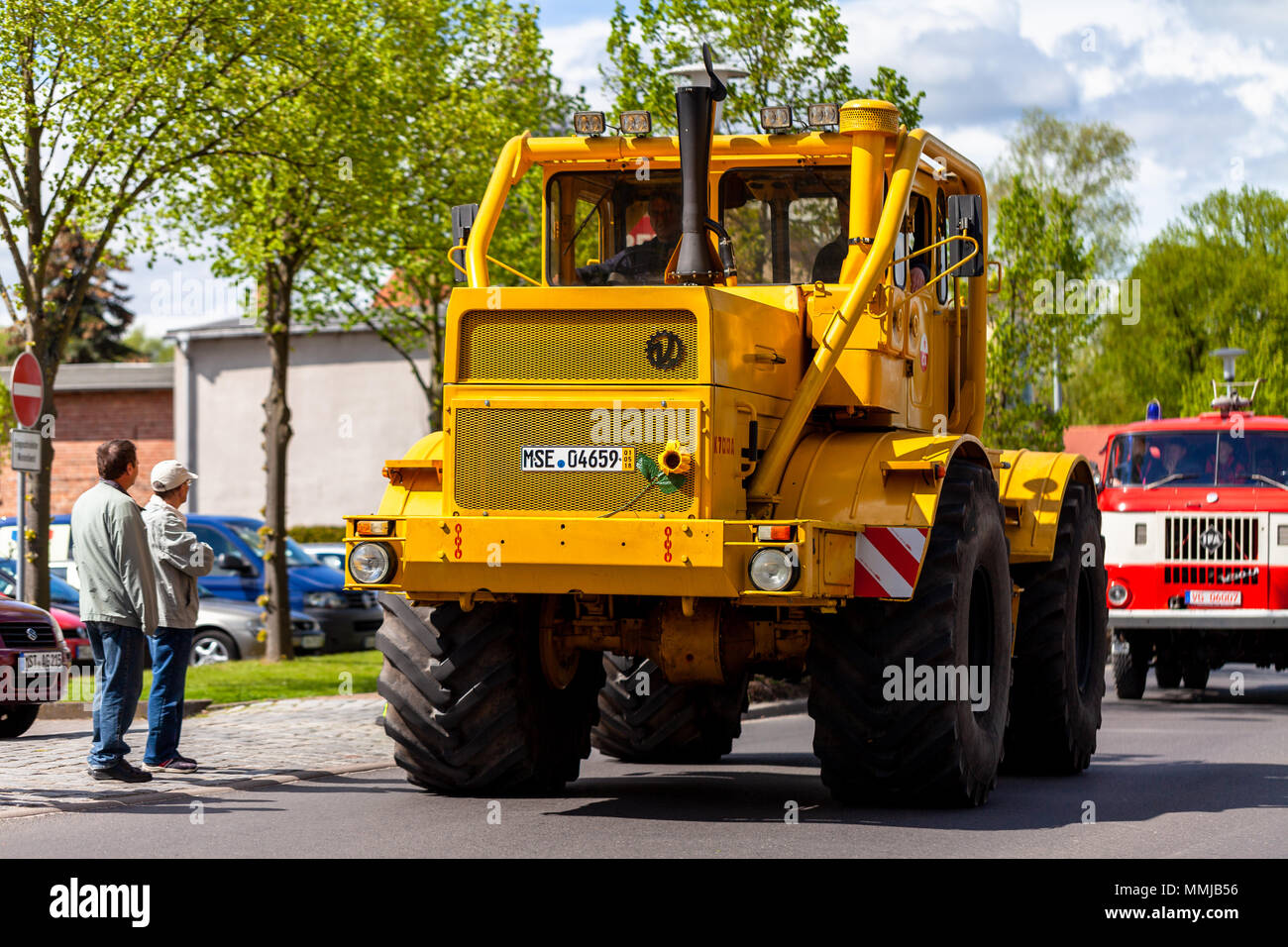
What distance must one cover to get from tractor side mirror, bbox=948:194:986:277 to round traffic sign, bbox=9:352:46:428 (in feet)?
26.1

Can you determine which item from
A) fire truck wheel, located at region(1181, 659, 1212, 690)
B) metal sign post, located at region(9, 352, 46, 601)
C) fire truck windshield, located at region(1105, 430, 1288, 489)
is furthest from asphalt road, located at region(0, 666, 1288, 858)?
fire truck wheel, located at region(1181, 659, 1212, 690)

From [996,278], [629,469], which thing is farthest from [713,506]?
[996,278]

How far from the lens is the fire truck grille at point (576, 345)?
9.69m

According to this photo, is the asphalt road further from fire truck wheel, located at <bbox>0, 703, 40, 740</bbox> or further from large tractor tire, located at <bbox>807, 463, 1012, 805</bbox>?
fire truck wheel, located at <bbox>0, 703, 40, 740</bbox>

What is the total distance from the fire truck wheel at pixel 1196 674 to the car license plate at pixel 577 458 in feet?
40.1

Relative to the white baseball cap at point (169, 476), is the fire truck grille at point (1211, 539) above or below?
below

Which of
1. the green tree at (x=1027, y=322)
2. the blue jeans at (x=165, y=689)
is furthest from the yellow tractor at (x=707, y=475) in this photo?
the green tree at (x=1027, y=322)

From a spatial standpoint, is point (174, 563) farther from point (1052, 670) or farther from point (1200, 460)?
point (1200, 460)

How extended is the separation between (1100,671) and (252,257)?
11.8 m

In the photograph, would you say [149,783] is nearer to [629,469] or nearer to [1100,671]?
[629,469]

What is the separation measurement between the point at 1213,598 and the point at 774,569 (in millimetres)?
10462

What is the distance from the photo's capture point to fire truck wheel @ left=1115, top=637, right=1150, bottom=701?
779 inches

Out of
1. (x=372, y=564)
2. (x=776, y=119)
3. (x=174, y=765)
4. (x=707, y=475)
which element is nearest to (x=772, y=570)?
(x=707, y=475)

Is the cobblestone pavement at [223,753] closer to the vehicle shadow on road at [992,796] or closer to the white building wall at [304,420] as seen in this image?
the vehicle shadow on road at [992,796]
